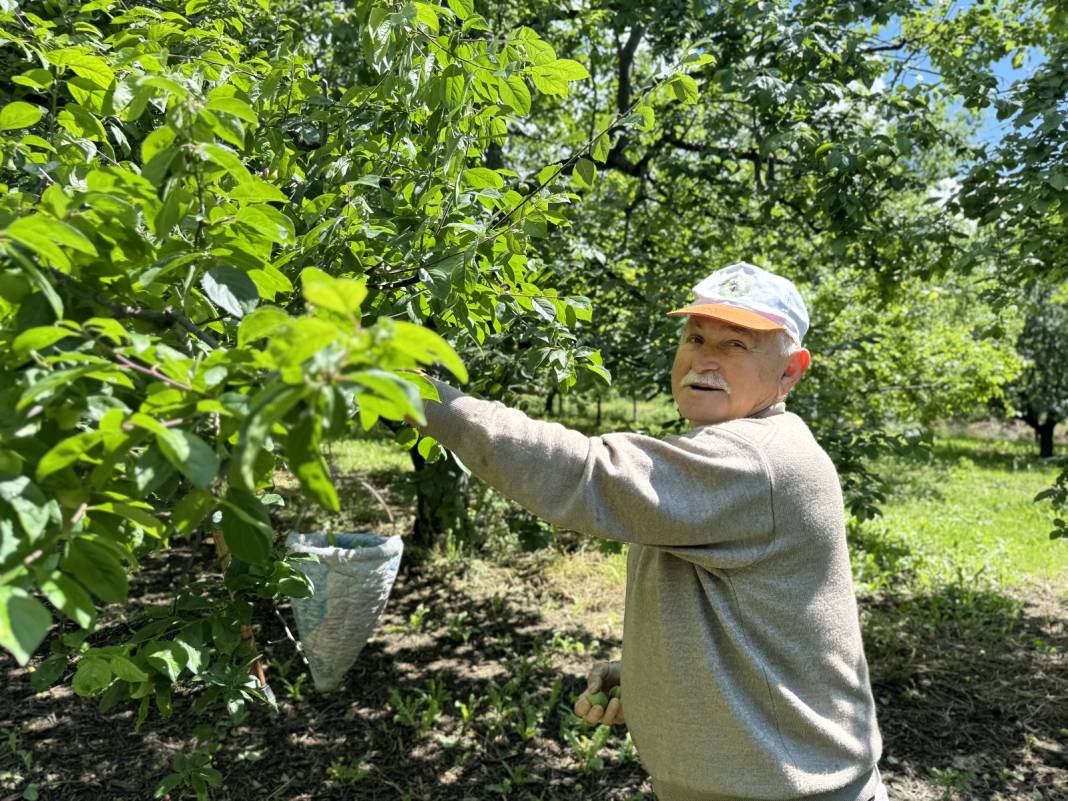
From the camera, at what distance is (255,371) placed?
999 millimetres

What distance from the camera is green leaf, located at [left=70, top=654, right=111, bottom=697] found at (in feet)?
5.13

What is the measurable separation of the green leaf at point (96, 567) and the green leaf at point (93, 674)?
774mm

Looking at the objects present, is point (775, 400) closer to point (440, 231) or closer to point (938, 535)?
point (440, 231)

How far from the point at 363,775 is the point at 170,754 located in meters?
0.97

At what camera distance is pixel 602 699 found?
2117 mm

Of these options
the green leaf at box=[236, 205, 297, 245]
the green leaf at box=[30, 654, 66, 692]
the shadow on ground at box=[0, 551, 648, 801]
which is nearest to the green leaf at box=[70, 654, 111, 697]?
the green leaf at box=[30, 654, 66, 692]

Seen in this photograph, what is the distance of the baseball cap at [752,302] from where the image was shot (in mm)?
1679

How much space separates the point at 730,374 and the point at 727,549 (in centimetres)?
42

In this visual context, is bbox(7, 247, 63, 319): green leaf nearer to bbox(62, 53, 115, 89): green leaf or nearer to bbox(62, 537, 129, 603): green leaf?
bbox(62, 537, 129, 603): green leaf

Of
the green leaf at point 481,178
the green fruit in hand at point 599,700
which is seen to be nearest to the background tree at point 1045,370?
the green fruit in hand at point 599,700

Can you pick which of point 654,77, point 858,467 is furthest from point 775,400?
point 858,467

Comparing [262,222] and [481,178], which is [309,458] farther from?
[481,178]

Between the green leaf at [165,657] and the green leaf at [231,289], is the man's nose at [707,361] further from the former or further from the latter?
the green leaf at [165,657]

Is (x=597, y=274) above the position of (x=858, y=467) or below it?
above
